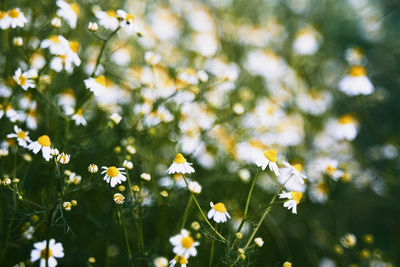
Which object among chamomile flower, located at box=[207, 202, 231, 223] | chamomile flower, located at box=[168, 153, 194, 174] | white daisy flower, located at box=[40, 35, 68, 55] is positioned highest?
white daisy flower, located at box=[40, 35, 68, 55]

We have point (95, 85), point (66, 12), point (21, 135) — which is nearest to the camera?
point (21, 135)

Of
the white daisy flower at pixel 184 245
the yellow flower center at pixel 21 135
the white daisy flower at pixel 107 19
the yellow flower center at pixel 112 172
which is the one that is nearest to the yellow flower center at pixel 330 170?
the white daisy flower at pixel 184 245

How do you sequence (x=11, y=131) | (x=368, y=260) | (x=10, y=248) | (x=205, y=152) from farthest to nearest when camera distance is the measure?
(x=205, y=152)
(x=368, y=260)
(x=11, y=131)
(x=10, y=248)

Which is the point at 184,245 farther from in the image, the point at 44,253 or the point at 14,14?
the point at 14,14

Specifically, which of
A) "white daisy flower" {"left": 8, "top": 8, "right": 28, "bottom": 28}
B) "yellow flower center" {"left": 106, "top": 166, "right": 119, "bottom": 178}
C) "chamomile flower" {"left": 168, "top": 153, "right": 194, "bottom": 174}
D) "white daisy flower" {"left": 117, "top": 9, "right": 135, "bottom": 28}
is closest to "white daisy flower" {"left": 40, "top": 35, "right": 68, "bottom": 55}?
"white daisy flower" {"left": 8, "top": 8, "right": 28, "bottom": 28}

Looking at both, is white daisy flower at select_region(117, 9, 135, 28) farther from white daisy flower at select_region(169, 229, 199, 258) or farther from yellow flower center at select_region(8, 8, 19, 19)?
white daisy flower at select_region(169, 229, 199, 258)

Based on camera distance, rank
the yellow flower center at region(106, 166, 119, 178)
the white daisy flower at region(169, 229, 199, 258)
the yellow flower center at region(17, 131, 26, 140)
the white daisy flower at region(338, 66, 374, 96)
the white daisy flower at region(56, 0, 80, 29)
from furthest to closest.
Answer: the white daisy flower at region(338, 66, 374, 96) < the white daisy flower at region(56, 0, 80, 29) < the yellow flower center at region(17, 131, 26, 140) < the yellow flower center at region(106, 166, 119, 178) < the white daisy flower at region(169, 229, 199, 258)

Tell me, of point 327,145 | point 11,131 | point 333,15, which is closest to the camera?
point 11,131

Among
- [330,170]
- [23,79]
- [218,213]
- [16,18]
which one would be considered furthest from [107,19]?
[330,170]

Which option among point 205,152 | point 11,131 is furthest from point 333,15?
point 11,131

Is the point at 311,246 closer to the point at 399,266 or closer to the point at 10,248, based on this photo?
the point at 399,266

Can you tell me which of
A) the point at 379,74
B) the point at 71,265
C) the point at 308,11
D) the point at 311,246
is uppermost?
the point at 308,11
